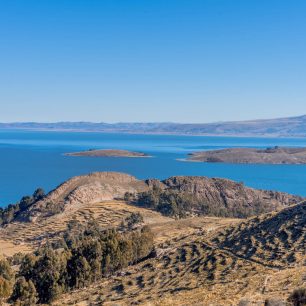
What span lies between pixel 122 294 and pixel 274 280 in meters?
12.7

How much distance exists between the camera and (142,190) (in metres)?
126

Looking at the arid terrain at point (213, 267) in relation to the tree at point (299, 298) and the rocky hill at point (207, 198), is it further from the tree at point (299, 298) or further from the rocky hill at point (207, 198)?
the rocky hill at point (207, 198)

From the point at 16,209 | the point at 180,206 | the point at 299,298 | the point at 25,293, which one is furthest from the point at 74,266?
the point at 16,209

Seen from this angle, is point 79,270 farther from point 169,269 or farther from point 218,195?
point 218,195

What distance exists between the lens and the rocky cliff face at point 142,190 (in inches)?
4225

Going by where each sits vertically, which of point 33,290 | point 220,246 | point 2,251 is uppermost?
point 220,246

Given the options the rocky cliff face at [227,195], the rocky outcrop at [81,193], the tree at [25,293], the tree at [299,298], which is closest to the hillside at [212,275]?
the tree at [299,298]

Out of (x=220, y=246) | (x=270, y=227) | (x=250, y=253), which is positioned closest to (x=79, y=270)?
(x=220, y=246)

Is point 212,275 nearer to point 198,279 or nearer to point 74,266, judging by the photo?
point 198,279

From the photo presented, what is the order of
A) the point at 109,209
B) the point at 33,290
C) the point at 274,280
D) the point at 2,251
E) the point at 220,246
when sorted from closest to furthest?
the point at 274,280
the point at 33,290
the point at 220,246
the point at 2,251
the point at 109,209

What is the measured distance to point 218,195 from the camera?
5037 inches

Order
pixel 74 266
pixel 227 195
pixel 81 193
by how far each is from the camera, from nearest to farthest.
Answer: pixel 74 266
pixel 81 193
pixel 227 195

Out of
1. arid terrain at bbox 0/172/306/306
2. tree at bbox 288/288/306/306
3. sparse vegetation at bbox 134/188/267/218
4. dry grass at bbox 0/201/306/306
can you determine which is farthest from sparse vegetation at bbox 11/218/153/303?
sparse vegetation at bbox 134/188/267/218

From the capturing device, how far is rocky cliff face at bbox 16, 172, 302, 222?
107312 millimetres
